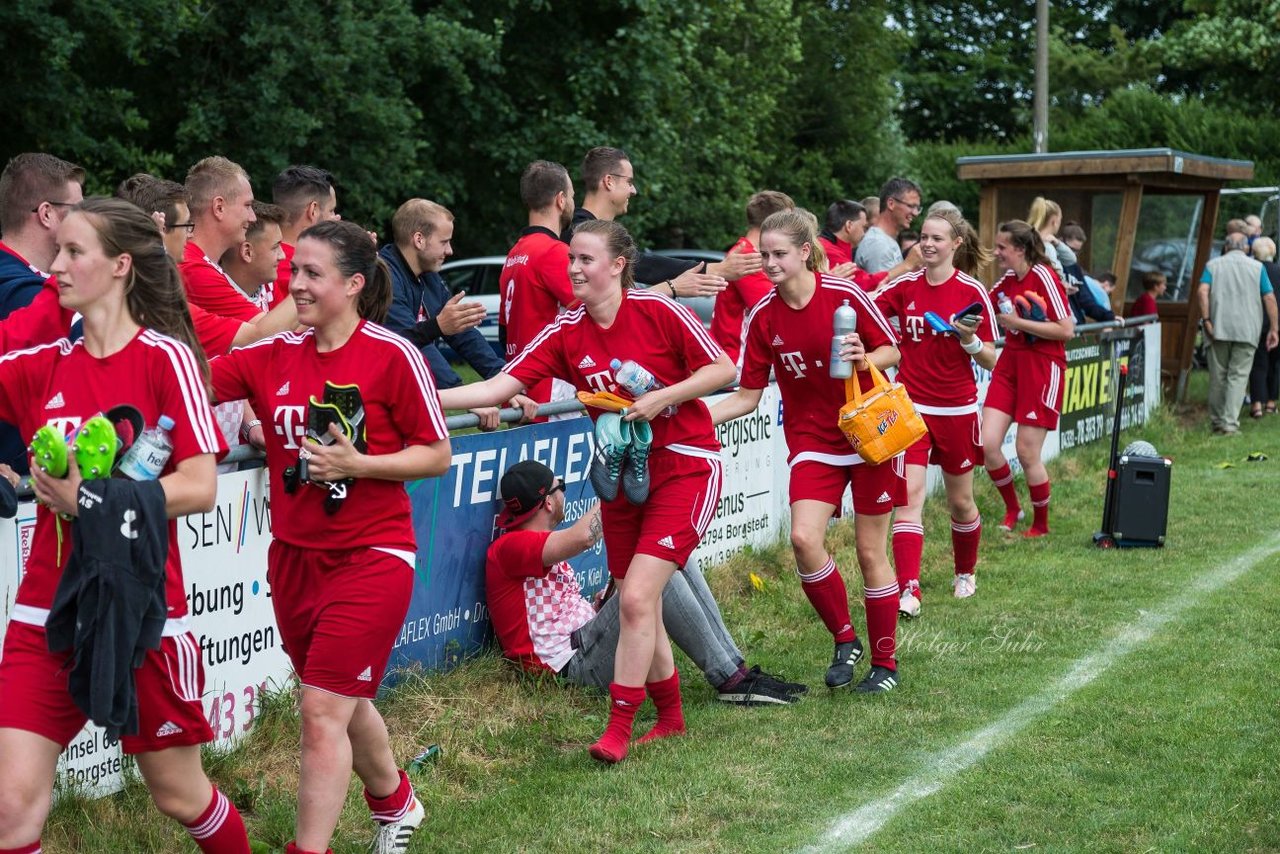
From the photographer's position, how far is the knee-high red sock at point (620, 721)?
574cm

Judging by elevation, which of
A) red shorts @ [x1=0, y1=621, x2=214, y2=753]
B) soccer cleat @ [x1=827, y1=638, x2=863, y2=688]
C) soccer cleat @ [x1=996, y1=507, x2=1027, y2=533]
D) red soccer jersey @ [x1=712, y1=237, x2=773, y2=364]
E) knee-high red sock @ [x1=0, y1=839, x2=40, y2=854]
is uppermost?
red soccer jersey @ [x1=712, y1=237, x2=773, y2=364]

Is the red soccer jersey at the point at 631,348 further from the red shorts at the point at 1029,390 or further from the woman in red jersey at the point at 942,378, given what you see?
the red shorts at the point at 1029,390

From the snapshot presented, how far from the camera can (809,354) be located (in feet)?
21.6

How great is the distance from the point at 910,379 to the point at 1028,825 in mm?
3934

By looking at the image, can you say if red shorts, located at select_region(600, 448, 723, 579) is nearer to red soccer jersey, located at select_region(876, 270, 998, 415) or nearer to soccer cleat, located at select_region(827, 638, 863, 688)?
soccer cleat, located at select_region(827, 638, 863, 688)

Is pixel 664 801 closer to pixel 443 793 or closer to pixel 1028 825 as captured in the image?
pixel 443 793

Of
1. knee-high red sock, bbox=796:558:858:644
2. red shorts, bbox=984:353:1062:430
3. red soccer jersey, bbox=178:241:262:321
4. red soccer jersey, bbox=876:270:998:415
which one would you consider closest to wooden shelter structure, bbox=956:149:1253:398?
red shorts, bbox=984:353:1062:430

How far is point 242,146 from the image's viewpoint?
18078mm

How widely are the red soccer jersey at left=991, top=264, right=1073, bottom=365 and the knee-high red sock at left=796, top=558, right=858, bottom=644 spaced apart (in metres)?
3.81

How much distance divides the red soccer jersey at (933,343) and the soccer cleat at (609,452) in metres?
3.27

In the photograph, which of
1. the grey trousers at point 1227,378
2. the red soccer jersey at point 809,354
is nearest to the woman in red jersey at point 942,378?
the red soccer jersey at point 809,354

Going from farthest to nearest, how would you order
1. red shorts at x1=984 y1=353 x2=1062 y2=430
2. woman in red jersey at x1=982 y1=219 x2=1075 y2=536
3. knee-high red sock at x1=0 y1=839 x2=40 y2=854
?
1. red shorts at x1=984 y1=353 x2=1062 y2=430
2. woman in red jersey at x1=982 y1=219 x2=1075 y2=536
3. knee-high red sock at x1=0 y1=839 x2=40 y2=854

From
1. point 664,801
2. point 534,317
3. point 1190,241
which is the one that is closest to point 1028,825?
point 664,801

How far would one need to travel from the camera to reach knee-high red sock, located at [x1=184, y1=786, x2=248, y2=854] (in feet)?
13.4
